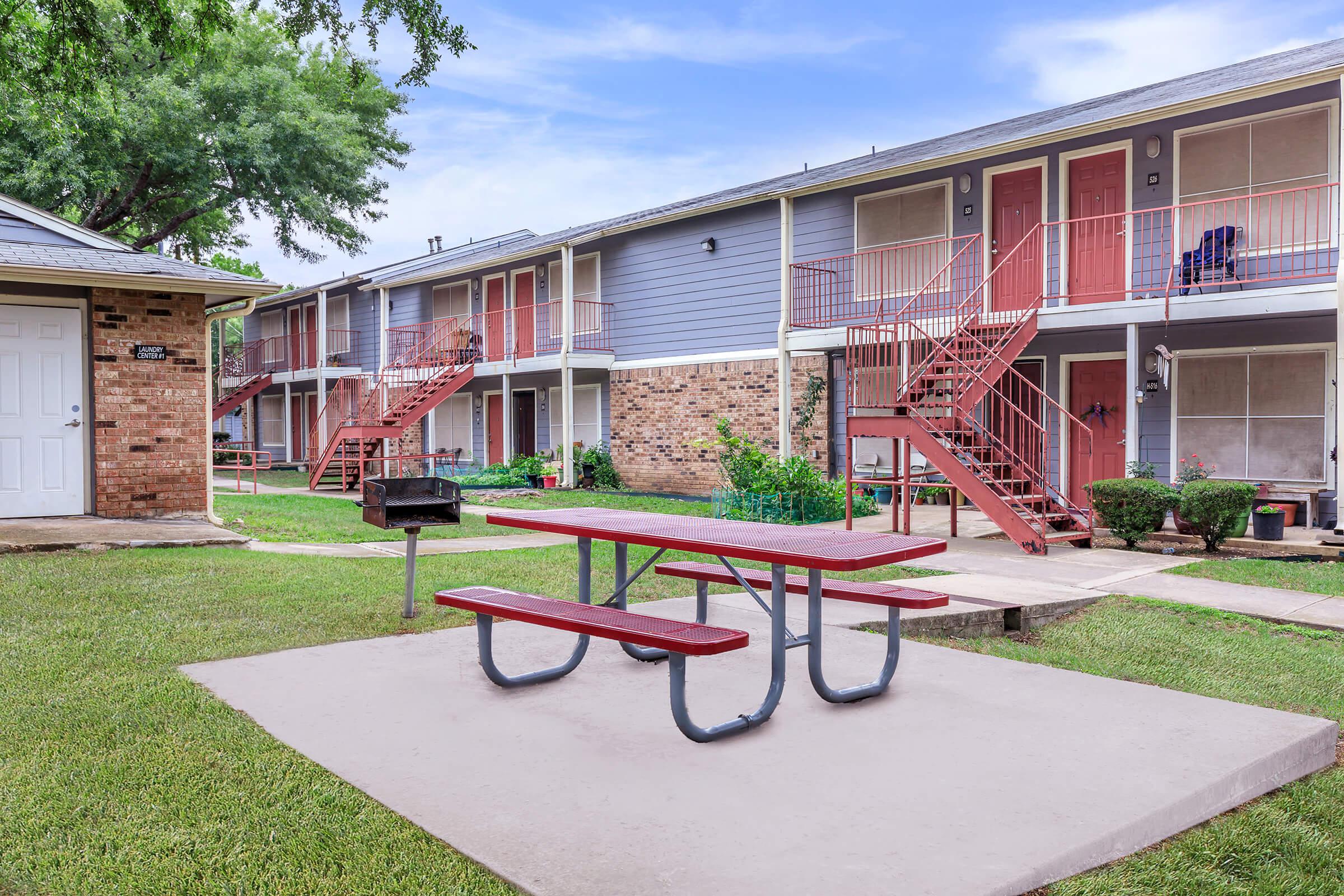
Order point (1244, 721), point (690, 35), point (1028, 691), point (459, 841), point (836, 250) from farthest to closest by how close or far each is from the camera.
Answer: point (690, 35) < point (836, 250) < point (1028, 691) < point (1244, 721) < point (459, 841)

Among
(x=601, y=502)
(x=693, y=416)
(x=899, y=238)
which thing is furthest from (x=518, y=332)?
(x=899, y=238)

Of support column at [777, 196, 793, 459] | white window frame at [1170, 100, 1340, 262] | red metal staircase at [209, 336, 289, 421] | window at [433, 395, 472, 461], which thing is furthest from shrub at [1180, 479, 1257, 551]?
red metal staircase at [209, 336, 289, 421]

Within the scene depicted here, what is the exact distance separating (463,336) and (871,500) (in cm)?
1065

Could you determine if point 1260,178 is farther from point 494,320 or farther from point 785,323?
point 494,320

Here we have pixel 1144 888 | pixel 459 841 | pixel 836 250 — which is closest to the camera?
pixel 1144 888

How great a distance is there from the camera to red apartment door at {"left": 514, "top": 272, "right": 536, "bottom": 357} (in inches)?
785

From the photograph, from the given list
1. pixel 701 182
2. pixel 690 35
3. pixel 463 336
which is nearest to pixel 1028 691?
pixel 463 336

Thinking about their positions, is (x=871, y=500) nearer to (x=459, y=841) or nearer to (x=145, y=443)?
(x=145, y=443)

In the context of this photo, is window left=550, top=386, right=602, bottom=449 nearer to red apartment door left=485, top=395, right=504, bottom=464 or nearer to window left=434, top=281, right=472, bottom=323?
red apartment door left=485, top=395, right=504, bottom=464

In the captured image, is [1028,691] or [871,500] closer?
[1028,691]

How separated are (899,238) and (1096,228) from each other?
2884 millimetres

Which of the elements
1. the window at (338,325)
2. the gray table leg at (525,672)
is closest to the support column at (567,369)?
the window at (338,325)

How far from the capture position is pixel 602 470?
18453 millimetres

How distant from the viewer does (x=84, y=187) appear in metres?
20.3
